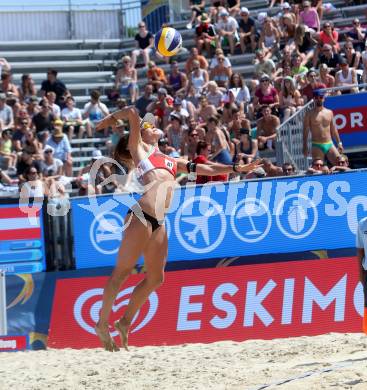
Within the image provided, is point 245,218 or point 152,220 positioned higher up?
point 152,220

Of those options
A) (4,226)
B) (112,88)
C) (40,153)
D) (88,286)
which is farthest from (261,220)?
(112,88)

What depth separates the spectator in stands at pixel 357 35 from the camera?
17163mm

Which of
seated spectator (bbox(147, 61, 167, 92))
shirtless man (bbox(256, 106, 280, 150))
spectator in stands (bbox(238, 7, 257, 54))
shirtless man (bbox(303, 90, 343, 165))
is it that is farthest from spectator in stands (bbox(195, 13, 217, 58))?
shirtless man (bbox(303, 90, 343, 165))

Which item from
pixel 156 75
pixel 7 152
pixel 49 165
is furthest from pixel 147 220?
pixel 156 75

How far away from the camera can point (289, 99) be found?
Answer: 52.8 feet

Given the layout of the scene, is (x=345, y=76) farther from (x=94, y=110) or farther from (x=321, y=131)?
(x=94, y=110)

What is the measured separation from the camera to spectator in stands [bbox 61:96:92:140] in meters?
18.3

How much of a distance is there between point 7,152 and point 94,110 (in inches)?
91.0

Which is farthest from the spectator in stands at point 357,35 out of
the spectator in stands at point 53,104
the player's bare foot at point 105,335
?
the player's bare foot at point 105,335

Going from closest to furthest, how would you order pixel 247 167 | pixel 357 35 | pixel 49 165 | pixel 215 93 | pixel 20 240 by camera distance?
pixel 247 167
pixel 20 240
pixel 49 165
pixel 215 93
pixel 357 35

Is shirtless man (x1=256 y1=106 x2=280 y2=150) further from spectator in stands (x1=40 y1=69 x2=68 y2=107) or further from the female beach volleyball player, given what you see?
the female beach volleyball player

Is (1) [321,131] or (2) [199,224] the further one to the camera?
(1) [321,131]

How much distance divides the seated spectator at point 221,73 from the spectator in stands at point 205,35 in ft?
4.41

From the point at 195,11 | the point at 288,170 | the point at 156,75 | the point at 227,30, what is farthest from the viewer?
the point at 195,11
